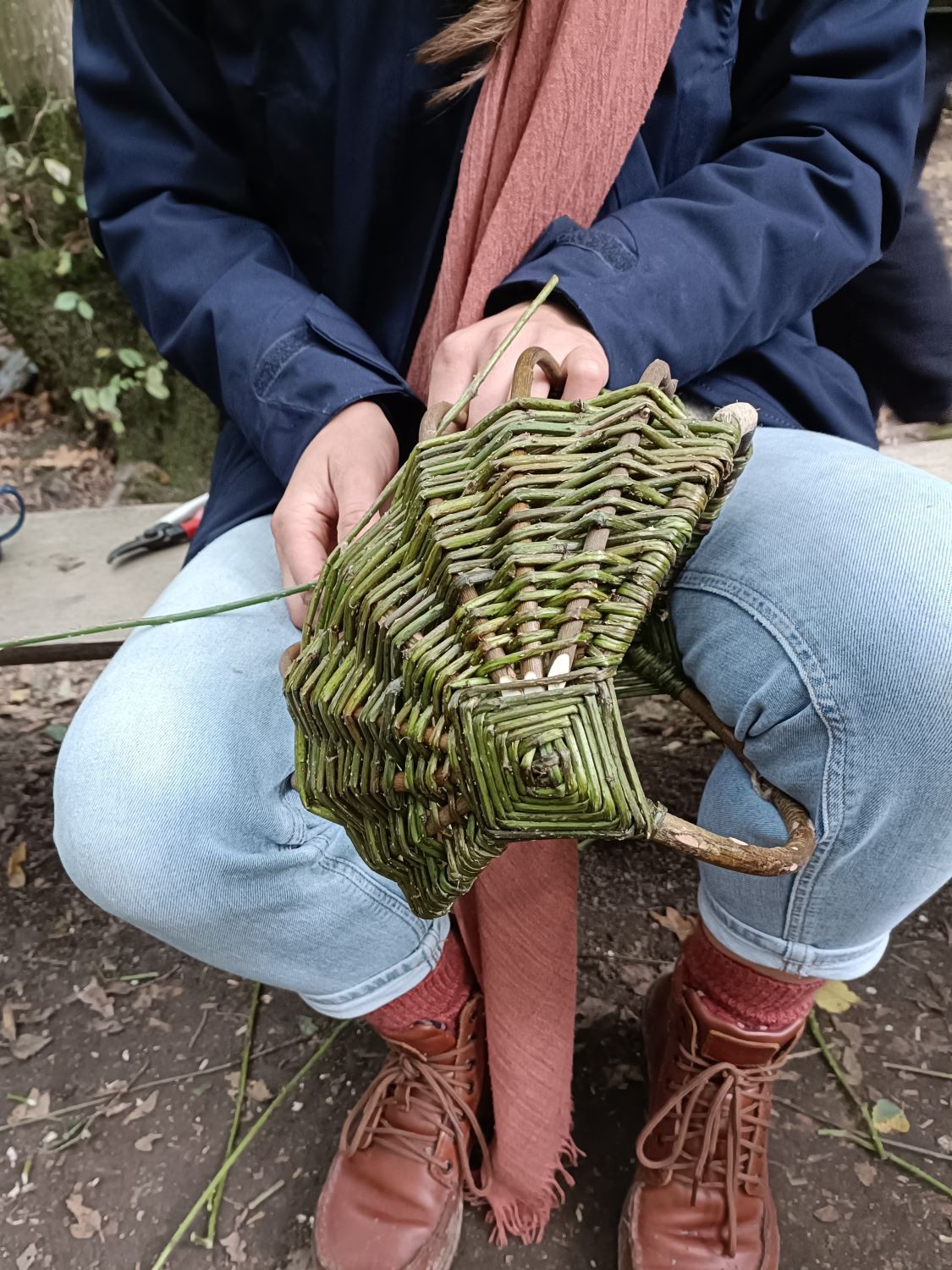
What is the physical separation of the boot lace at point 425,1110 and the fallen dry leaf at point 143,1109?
30 cm

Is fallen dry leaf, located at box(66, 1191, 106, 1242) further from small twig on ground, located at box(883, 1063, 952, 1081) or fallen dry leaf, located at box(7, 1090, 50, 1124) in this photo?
small twig on ground, located at box(883, 1063, 952, 1081)

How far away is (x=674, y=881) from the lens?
1.44 m

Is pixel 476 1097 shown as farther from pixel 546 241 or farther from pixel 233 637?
pixel 546 241

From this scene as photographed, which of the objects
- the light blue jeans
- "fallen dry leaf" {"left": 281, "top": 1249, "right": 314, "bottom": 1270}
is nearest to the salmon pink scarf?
the light blue jeans

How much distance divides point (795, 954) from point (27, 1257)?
3.04 ft

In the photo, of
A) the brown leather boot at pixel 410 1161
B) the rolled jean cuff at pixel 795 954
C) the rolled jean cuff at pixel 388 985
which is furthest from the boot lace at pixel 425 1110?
the rolled jean cuff at pixel 795 954

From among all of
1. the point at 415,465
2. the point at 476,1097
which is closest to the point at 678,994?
the point at 476,1097

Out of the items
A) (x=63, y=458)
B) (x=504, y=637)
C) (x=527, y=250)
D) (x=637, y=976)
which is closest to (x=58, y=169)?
(x=63, y=458)

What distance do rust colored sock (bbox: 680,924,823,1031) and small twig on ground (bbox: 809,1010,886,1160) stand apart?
288mm

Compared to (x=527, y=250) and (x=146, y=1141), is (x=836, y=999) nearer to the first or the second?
(x=146, y=1141)

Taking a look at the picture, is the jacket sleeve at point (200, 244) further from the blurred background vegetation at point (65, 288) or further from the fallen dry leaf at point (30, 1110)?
the blurred background vegetation at point (65, 288)

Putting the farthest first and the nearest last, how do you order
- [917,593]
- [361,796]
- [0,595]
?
[0,595], [917,593], [361,796]

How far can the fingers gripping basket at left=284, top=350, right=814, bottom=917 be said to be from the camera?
0.49 meters

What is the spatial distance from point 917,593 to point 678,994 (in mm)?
533
